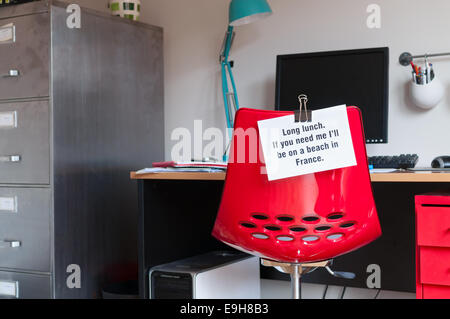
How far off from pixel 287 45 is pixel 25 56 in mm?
1088

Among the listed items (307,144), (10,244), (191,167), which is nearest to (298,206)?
(307,144)

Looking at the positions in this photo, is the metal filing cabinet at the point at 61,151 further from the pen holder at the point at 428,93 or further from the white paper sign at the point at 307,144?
the pen holder at the point at 428,93

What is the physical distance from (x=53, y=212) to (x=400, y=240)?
1323 mm

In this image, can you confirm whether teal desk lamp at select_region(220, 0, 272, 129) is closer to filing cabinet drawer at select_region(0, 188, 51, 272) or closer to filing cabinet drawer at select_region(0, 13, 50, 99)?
filing cabinet drawer at select_region(0, 13, 50, 99)

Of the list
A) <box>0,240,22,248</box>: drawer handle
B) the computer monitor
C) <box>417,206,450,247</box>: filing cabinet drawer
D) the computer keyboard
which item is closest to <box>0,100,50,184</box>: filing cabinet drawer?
<box>0,240,22,248</box>: drawer handle

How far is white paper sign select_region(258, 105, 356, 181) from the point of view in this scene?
160 centimetres

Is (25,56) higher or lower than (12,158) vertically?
higher

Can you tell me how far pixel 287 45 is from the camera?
267cm

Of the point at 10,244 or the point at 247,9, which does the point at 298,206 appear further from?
the point at 10,244

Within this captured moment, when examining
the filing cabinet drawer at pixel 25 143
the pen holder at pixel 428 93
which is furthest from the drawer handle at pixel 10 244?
the pen holder at pixel 428 93

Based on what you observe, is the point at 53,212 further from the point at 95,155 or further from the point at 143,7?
the point at 143,7

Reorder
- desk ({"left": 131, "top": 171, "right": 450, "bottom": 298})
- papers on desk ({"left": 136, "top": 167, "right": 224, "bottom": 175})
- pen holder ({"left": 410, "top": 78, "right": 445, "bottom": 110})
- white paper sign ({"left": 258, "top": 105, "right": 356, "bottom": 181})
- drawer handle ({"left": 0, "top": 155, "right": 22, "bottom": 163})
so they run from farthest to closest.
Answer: drawer handle ({"left": 0, "top": 155, "right": 22, "bottom": 163}) → pen holder ({"left": 410, "top": 78, "right": 445, "bottom": 110}) → desk ({"left": 131, "top": 171, "right": 450, "bottom": 298}) → papers on desk ({"left": 136, "top": 167, "right": 224, "bottom": 175}) → white paper sign ({"left": 258, "top": 105, "right": 356, "bottom": 181})

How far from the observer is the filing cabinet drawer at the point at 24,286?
2.37 m

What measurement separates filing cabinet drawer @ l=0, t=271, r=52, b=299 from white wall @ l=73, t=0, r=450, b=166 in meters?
0.86
